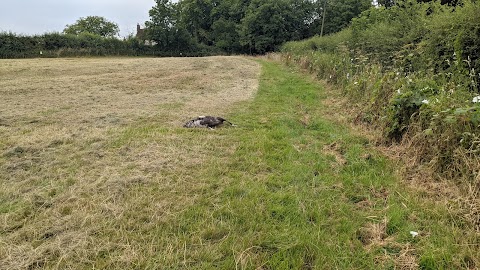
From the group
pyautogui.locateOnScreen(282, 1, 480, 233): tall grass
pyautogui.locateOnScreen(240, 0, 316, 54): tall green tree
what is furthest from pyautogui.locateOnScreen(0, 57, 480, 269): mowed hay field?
pyautogui.locateOnScreen(240, 0, 316, 54): tall green tree

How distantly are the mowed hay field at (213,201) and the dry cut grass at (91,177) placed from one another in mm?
12

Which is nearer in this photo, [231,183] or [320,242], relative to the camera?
[320,242]

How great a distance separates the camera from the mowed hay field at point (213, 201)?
72.7 inches

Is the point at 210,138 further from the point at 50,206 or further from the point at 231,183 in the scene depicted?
the point at 50,206

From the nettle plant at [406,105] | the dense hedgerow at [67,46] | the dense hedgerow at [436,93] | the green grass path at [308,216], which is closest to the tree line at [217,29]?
the dense hedgerow at [67,46]

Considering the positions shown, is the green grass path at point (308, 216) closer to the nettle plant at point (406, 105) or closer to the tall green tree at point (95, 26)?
the nettle plant at point (406, 105)

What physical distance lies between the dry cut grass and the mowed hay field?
12mm

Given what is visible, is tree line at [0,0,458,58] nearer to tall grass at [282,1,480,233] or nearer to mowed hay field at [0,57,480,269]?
tall grass at [282,1,480,233]

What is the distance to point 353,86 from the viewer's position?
6.14 m

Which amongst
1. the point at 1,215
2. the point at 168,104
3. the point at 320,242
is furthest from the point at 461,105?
the point at 168,104

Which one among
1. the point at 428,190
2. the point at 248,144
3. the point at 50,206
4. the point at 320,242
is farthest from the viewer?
the point at 248,144

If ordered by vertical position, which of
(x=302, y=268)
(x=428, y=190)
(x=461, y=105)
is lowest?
(x=302, y=268)

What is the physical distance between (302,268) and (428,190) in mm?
1522

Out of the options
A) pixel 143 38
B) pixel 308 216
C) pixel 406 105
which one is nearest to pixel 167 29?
pixel 143 38
